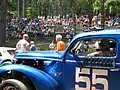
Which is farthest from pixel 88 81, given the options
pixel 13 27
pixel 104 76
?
pixel 13 27

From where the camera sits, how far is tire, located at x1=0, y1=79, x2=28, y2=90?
7.96 meters

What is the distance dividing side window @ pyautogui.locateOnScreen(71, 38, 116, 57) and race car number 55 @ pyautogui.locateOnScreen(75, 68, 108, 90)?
328 mm

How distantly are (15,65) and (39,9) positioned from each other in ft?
178

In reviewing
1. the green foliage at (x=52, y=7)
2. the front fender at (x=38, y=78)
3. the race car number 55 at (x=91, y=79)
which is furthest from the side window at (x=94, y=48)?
the green foliage at (x=52, y=7)

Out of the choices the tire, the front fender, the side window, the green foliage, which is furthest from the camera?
the green foliage

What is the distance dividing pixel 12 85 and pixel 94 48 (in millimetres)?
1792

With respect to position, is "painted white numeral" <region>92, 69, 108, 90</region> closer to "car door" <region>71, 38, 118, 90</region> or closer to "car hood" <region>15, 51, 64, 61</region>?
"car door" <region>71, 38, 118, 90</region>

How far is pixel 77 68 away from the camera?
7.57m

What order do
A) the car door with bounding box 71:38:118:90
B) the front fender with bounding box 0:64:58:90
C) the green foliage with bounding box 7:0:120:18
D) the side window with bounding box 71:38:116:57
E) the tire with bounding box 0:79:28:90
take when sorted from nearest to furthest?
1. the car door with bounding box 71:38:118:90
2. the side window with bounding box 71:38:116:57
3. the front fender with bounding box 0:64:58:90
4. the tire with bounding box 0:79:28:90
5. the green foliage with bounding box 7:0:120:18

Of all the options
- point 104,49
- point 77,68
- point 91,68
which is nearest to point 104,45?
point 104,49

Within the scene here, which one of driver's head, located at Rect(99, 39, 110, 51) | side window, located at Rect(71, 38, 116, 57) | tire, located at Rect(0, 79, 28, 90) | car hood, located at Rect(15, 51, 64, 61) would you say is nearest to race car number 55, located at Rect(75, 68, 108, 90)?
side window, located at Rect(71, 38, 116, 57)

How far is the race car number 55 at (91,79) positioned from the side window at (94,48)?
0.33m

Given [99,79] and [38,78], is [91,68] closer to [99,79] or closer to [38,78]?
[99,79]

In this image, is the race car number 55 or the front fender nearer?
the race car number 55
